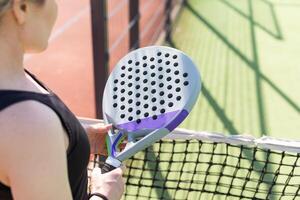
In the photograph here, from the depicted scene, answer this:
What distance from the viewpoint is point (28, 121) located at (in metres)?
0.79

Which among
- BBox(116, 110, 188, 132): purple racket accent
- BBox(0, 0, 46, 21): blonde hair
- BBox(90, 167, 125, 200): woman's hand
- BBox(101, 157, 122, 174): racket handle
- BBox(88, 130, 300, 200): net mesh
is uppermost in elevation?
BBox(0, 0, 46, 21): blonde hair

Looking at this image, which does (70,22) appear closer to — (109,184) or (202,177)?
(202,177)

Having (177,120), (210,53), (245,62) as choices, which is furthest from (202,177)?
(210,53)

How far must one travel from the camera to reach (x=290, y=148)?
64.2 inches

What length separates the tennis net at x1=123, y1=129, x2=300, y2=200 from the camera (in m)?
1.94

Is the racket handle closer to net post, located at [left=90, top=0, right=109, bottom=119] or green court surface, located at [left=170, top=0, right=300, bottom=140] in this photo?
net post, located at [left=90, top=0, right=109, bottom=119]

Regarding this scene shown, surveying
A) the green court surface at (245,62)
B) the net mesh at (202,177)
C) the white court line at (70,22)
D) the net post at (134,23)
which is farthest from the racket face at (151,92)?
the white court line at (70,22)

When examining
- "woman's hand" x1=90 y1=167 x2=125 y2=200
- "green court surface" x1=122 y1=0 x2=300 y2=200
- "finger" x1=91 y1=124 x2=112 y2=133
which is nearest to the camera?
"woman's hand" x1=90 y1=167 x2=125 y2=200

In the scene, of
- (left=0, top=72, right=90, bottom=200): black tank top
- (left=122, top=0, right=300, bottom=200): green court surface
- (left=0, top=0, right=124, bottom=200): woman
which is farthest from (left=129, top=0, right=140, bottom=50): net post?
(left=0, top=0, right=124, bottom=200): woman

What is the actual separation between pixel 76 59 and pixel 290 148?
3.29m

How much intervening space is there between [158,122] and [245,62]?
338cm

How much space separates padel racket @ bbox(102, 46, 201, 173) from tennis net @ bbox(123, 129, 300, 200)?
1.50ft

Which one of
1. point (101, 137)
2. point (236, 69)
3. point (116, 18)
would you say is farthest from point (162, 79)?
point (116, 18)

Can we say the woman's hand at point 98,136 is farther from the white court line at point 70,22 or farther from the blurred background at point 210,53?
the white court line at point 70,22
